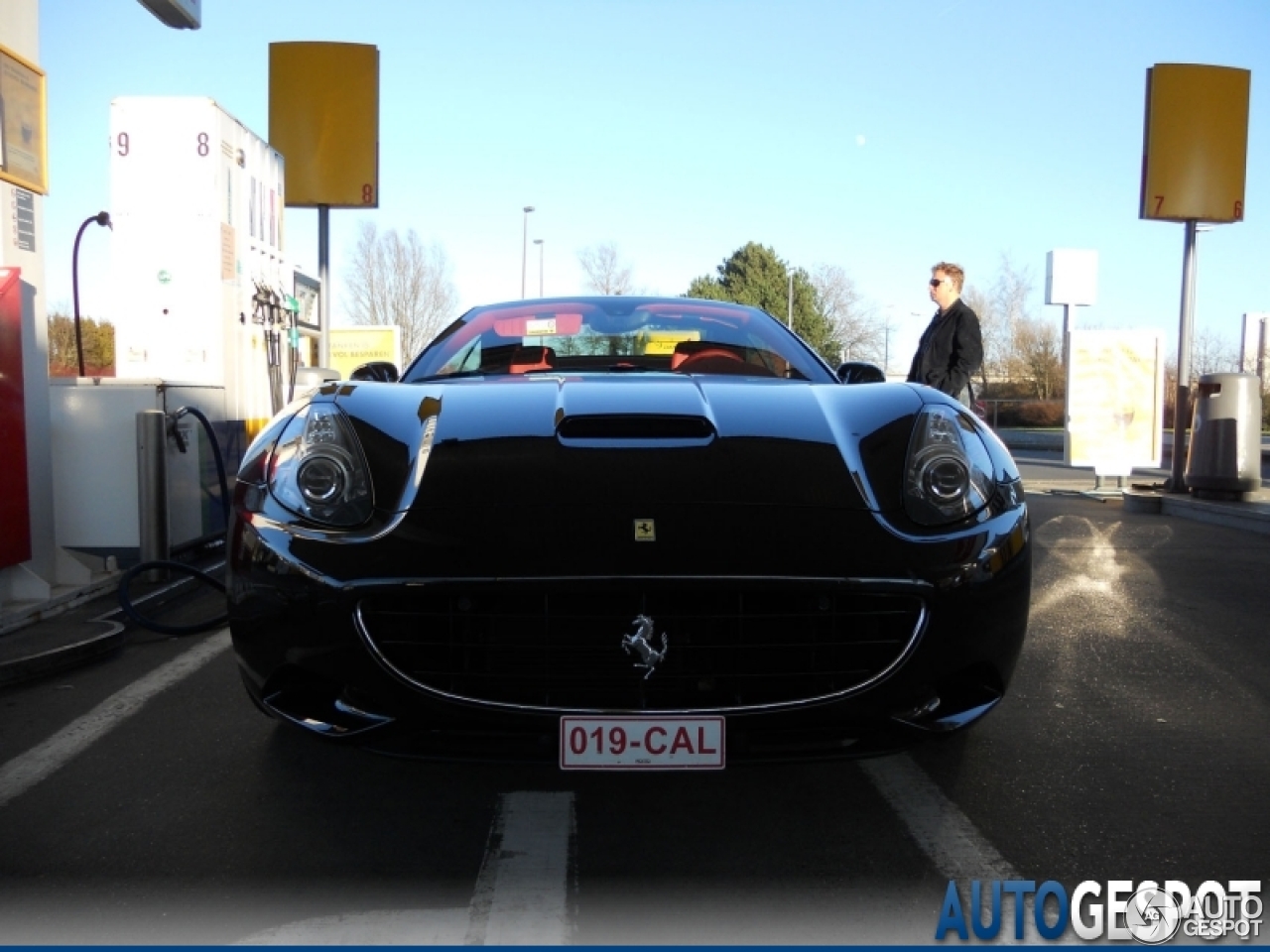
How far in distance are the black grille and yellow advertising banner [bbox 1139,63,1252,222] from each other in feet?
34.9

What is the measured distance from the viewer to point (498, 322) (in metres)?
3.97

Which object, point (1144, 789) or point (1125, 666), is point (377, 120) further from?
point (1144, 789)

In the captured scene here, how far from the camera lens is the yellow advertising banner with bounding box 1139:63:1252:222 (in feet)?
37.2

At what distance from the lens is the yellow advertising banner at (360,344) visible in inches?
840

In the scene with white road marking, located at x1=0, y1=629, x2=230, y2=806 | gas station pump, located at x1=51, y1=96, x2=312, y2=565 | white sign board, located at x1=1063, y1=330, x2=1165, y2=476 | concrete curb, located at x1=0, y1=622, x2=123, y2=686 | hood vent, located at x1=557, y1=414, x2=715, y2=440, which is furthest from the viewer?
white sign board, located at x1=1063, y1=330, x2=1165, y2=476

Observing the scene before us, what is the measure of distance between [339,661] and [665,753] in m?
0.65

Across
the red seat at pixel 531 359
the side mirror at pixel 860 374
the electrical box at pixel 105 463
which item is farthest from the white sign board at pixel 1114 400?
the red seat at pixel 531 359

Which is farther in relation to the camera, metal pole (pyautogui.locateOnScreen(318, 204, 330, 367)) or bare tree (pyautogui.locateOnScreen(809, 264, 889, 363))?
bare tree (pyautogui.locateOnScreen(809, 264, 889, 363))

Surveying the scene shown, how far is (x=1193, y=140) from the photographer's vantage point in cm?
1140

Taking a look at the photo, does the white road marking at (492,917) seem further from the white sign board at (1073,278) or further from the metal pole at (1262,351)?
the white sign board at (1073,278)

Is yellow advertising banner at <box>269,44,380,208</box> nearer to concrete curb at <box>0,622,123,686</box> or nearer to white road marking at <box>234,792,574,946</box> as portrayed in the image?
concrete curb at <box>0,622,123,686</box>

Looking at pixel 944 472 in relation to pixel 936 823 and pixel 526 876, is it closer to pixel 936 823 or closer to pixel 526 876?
pixel 936 823

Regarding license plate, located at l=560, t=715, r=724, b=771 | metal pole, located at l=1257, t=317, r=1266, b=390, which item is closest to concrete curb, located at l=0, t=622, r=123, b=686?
license plate, located at l=560, t=715, r=724, b=771

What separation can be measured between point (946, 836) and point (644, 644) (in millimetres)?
871
